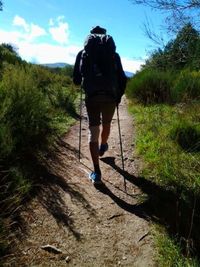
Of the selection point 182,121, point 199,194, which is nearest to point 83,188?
point 199,194

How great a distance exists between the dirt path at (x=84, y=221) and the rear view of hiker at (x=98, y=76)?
0.35m

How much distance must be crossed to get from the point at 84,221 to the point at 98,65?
1895 millimetres

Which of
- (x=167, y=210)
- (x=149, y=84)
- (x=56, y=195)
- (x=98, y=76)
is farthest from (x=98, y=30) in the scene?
(x=149, y=84)

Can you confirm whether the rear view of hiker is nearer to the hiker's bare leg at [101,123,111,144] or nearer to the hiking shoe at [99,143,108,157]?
the hiker's bare leg at [101,123,111,144]

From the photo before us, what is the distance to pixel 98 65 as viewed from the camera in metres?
4.49

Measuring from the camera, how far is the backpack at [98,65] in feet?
14.6

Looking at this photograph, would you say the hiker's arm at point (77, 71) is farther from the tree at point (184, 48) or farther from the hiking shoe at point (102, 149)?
the tree at point (184, 48)

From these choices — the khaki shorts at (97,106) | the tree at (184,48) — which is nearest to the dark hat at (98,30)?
the khaki shorts at (97,106)

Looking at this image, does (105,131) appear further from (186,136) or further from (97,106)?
(186,136)

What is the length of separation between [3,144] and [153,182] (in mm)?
2005

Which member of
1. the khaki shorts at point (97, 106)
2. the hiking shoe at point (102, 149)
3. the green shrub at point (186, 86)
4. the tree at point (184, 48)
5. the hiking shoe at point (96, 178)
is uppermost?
the tree at point (184, 48)

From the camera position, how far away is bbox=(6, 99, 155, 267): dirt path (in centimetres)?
323

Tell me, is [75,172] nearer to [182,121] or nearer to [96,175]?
[96,175]

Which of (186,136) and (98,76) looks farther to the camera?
(186,136)
